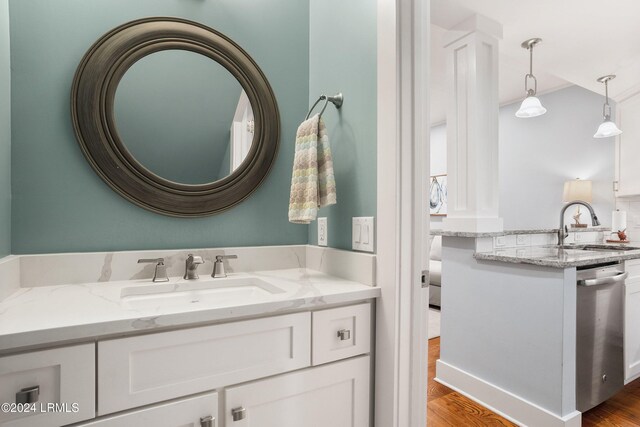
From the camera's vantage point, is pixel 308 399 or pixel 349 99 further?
pixel 349 99

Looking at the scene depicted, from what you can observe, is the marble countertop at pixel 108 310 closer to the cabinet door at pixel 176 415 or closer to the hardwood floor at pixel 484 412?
the cabinet door at pixel 176 415

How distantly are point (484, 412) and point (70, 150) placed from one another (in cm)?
232

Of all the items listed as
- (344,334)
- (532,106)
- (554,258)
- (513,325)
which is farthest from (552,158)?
(344,334)

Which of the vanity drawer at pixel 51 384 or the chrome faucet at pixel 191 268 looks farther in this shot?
the chrome faucet at pixel 191 268

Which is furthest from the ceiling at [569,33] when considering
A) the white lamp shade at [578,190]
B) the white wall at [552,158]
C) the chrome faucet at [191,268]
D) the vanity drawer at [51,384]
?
the vanity drawer at [51,384]

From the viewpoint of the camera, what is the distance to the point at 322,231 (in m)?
1.37

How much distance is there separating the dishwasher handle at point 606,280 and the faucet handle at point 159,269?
6.20ft

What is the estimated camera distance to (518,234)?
2.24 metres

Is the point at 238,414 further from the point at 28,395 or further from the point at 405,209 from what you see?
the point at 405,209

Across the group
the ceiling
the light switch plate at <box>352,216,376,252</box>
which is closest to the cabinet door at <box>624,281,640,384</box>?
the ceiling

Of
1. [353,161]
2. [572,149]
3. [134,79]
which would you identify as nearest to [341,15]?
[353,161]

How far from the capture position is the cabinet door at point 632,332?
1.94 metres

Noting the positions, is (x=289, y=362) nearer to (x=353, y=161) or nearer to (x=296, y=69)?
(x=353, y=161)

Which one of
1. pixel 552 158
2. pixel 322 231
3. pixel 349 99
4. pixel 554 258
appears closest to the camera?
pixel 349 99
